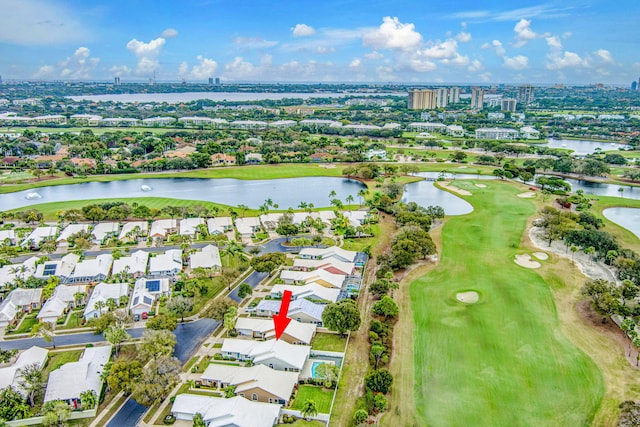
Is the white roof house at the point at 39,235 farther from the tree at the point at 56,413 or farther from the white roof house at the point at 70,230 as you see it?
the tree at the point at 56,413

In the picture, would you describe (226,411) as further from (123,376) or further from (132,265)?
(132,265)

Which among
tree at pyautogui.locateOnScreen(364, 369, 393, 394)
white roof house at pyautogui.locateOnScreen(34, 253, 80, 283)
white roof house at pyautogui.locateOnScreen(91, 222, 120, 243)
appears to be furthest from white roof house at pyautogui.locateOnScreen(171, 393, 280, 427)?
white roof house at pyautogui.locateOnScreen(91, 222, 120, 243)

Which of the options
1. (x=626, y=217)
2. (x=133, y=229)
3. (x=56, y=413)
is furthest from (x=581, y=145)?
(x=56, y=413)

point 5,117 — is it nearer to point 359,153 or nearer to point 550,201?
point 359,153

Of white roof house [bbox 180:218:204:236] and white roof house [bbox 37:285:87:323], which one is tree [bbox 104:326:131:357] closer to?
white roof house [bbox 37:285:87:323]

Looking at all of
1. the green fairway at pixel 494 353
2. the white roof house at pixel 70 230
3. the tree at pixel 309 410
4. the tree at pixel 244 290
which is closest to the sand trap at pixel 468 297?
the green fairway at pixel 494 353
